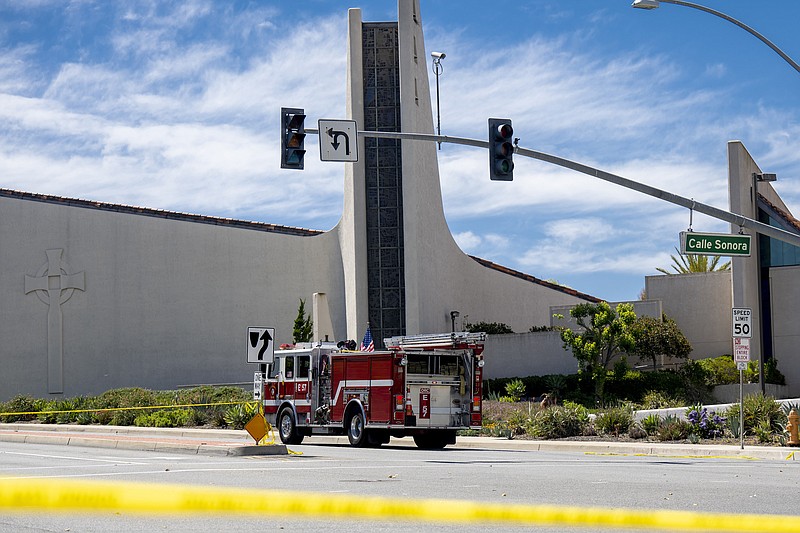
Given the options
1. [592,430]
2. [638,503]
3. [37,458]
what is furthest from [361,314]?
[638,503]

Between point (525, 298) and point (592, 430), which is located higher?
point (525, 298)

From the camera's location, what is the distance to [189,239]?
181 ft

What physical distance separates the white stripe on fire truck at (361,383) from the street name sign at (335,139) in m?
5.98

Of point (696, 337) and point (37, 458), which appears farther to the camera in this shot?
point (696, 337)

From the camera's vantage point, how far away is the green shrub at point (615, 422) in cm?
2795

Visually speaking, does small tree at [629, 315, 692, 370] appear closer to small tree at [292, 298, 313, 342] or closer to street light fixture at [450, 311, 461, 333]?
street light fixture at [450, 311, 461, 333]

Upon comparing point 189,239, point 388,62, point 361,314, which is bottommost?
point 361,314

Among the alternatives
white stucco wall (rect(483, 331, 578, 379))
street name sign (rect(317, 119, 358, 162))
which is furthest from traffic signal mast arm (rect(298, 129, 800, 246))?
white stucco wall (rect(483, 331, 578, 379))

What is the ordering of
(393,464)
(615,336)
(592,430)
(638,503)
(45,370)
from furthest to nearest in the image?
(45,370)
(615,336)
(592,430)
(393,464)
(638,503)

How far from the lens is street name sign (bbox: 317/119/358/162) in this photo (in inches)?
871

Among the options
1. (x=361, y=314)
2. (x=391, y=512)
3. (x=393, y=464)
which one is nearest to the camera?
(x=391, y=512)

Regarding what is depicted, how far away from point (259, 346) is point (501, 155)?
6.56 meters

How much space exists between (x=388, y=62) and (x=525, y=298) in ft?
58.4

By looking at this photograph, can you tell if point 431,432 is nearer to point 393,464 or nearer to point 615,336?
point 393,464
